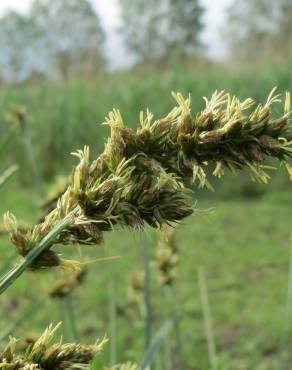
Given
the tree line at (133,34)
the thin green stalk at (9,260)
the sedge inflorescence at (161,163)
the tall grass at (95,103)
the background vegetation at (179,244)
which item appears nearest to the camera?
the sedge inflorescence at (161,163)

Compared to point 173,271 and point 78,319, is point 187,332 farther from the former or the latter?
point 173,271

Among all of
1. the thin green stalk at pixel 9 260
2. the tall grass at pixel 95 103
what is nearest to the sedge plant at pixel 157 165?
the thin green stalk at pixel 9 260

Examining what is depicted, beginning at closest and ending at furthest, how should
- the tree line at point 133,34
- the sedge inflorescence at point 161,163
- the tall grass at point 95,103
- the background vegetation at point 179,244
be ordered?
the sedge inflorescence at point 161,163
the background vegetation at point 179,244
the tall grass at point 95,103
the tree line at point 133,34

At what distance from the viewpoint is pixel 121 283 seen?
4684 millimetres

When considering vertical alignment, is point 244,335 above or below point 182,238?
below

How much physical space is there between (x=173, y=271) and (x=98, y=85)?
830 cm

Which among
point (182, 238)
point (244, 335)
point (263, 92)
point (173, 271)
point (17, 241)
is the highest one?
point (263, 92)

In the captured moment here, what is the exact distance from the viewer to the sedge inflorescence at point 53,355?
50cm

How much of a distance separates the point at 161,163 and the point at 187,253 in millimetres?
4863

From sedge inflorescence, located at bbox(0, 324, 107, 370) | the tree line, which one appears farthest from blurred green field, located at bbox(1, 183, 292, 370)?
the tree line

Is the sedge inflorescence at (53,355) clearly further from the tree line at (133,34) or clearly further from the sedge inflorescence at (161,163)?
the tree line at (133,34)

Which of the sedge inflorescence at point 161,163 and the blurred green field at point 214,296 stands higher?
the sedge inflorescence at point 161,163

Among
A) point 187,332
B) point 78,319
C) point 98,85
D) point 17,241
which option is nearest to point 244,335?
point 187,332

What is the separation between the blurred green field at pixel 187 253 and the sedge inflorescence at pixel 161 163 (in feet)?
0.56
